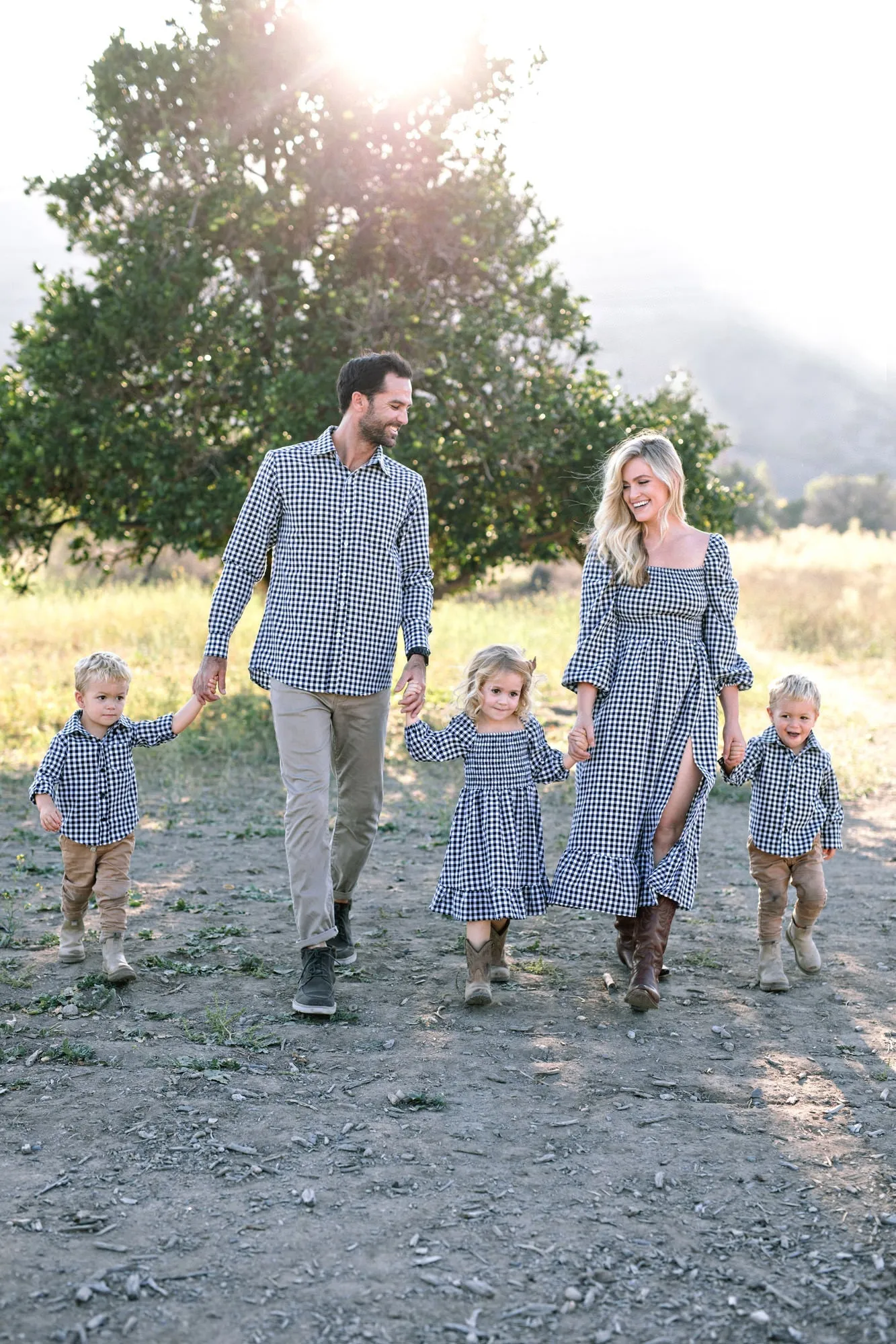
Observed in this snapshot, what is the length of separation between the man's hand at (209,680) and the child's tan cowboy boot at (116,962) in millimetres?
1027

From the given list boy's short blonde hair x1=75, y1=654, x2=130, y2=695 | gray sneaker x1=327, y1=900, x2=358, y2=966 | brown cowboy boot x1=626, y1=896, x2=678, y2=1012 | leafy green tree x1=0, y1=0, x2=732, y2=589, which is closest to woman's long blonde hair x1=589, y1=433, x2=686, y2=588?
brown cowboy boot x1=626, y1=896, x2=678, y2=1012

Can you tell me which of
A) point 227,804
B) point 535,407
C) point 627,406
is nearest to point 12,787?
point 227,804

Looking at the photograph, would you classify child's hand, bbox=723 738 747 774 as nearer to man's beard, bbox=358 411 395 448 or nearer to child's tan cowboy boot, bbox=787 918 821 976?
child's tan cowboy boot, bbox=787 918 821 976

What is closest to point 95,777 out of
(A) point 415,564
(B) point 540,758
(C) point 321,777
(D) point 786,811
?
(C) point 321,777

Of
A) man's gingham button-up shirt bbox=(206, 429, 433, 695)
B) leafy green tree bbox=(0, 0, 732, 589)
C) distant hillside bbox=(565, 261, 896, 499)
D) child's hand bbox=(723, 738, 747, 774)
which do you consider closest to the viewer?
man's gingham button-up shirt bbox=(206, 429, 433, 695)

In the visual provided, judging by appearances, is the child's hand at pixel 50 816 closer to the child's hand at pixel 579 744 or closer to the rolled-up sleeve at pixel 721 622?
the child's hand at pixel 579 744

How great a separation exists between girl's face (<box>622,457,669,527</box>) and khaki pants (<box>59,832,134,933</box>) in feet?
7.98

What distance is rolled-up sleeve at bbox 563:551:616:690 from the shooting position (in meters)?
5.06

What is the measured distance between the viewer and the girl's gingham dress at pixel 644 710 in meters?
4.96

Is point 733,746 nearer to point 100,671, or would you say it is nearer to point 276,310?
point 100,671

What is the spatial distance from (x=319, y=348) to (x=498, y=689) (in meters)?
7.41

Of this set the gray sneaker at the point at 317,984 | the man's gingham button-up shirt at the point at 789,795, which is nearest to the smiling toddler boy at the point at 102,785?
the gray sneaker at the point at 317,984

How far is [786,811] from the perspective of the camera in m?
5.25

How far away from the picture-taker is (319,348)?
11.6 m
